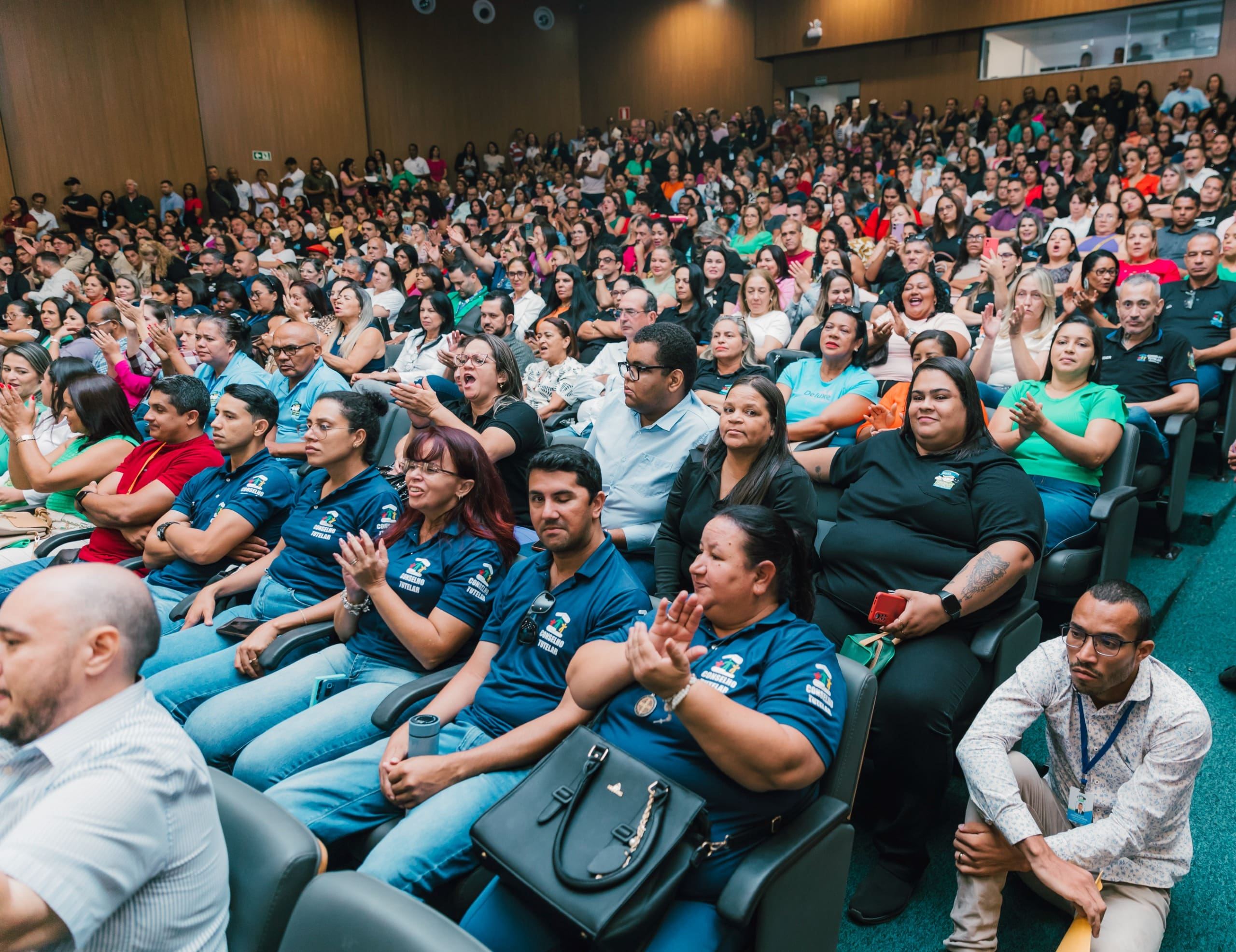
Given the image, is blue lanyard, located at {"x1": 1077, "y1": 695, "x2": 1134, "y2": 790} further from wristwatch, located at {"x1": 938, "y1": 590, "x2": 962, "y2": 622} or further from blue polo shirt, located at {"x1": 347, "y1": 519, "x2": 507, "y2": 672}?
blue polo shirt, located at {"x1": 347, "y1": 519, "x2": 507, "y2": 672}

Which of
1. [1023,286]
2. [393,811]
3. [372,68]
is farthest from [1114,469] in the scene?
[372,68]

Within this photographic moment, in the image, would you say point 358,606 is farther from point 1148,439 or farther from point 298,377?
point 1148,439

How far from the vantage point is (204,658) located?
2314 mm

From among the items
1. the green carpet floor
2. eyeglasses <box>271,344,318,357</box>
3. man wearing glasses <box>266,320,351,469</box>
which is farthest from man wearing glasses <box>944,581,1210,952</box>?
eyeglasses <box>271,344,318,357</box>

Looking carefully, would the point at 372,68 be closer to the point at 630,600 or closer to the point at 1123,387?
the point at 1123,387

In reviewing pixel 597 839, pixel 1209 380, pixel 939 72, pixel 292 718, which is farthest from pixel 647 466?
pixel 939 72

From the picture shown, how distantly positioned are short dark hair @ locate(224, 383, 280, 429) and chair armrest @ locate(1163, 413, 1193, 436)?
3288mm

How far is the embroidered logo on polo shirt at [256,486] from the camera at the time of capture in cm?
270

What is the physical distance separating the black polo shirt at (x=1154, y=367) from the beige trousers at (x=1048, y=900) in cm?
216

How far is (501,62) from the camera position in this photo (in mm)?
Answer: 15242

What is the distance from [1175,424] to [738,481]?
2038 mm

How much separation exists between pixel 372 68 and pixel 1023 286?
516 inches

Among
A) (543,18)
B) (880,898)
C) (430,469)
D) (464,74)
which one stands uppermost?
(543,18)

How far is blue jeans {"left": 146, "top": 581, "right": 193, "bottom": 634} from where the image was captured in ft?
8.55
